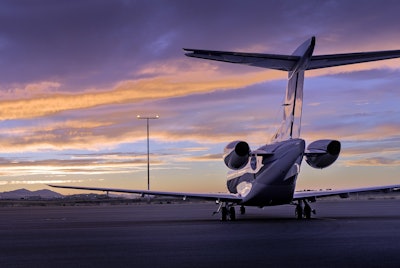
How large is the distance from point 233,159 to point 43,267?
1575 cm

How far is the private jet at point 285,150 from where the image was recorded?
23.0m

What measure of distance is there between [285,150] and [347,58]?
505cm

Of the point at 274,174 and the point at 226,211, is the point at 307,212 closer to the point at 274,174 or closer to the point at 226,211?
the point at 274,174

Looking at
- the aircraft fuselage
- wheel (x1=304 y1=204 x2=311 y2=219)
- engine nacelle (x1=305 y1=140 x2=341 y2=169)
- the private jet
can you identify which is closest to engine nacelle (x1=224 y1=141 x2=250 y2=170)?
the private jet

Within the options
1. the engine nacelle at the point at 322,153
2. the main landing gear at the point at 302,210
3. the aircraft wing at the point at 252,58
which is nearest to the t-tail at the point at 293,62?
the aircraft wing at the point at 252,58

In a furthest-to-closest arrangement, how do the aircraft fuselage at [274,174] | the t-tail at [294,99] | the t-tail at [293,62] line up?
the aircraft fuselage at [274,174] → the t-tail at [294,99] → the t-tail at [293,62]

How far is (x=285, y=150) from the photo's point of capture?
2620 cm

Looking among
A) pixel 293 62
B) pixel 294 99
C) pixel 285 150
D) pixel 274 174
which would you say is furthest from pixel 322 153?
pixel 293 62

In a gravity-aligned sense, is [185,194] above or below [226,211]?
above

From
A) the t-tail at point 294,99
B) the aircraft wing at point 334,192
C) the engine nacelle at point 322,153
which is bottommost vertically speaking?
the aircraft wing at point 334,192

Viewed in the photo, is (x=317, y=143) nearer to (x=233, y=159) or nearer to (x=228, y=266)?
(x=233, y=159)

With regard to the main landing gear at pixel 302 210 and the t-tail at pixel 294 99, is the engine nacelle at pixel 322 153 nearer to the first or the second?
the t-tail at pixel 294 99

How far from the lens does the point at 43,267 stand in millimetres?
10258

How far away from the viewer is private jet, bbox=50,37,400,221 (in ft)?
75.3
